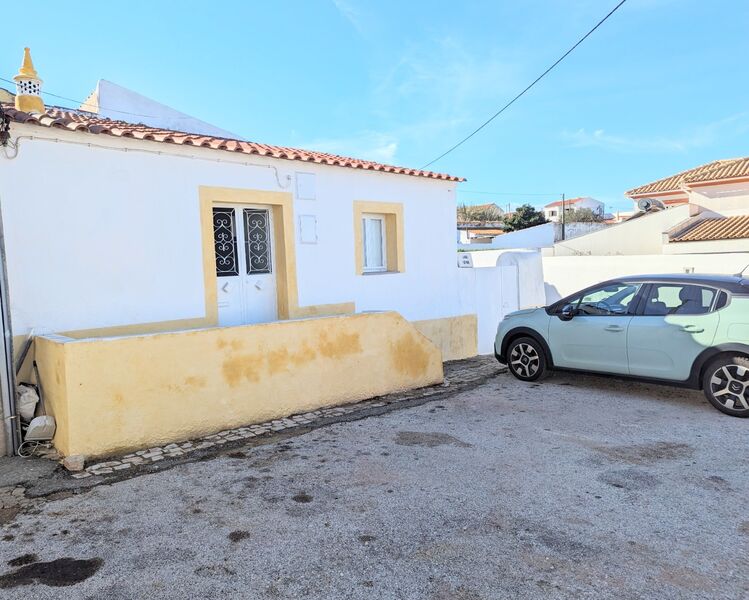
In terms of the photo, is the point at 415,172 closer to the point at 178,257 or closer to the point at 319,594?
the point at 178,257


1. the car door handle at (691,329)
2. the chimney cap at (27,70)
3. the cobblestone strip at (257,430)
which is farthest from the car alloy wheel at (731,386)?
the chimney cap at (27,70)

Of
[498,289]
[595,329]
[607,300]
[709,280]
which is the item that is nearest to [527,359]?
[595,329]

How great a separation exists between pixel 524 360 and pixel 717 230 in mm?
17131

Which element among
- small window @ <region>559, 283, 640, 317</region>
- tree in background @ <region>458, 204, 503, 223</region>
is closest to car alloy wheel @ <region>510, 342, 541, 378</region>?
small window @ <region>559, 283, 640, 317</region>

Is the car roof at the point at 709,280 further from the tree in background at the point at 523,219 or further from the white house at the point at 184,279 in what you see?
the tree in background at the point at 523,219

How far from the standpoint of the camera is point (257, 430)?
5.66m

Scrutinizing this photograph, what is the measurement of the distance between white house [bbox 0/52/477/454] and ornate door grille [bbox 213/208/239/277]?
0.07ft

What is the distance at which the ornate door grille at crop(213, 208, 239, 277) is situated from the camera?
22.9 ft

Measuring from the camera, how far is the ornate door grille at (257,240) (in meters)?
7.34

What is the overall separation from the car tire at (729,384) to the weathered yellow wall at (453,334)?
455 cm

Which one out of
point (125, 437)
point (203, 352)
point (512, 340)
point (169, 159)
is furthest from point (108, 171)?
point (512, 340)

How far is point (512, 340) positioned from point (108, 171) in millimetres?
5930

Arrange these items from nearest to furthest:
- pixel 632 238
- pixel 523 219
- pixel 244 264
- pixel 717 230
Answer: pixel 244 264 < pixel 717 230 < pixel 632 238 < pixel 523 219

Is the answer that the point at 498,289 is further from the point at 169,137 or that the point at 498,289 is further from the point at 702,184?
the point at 702,184
